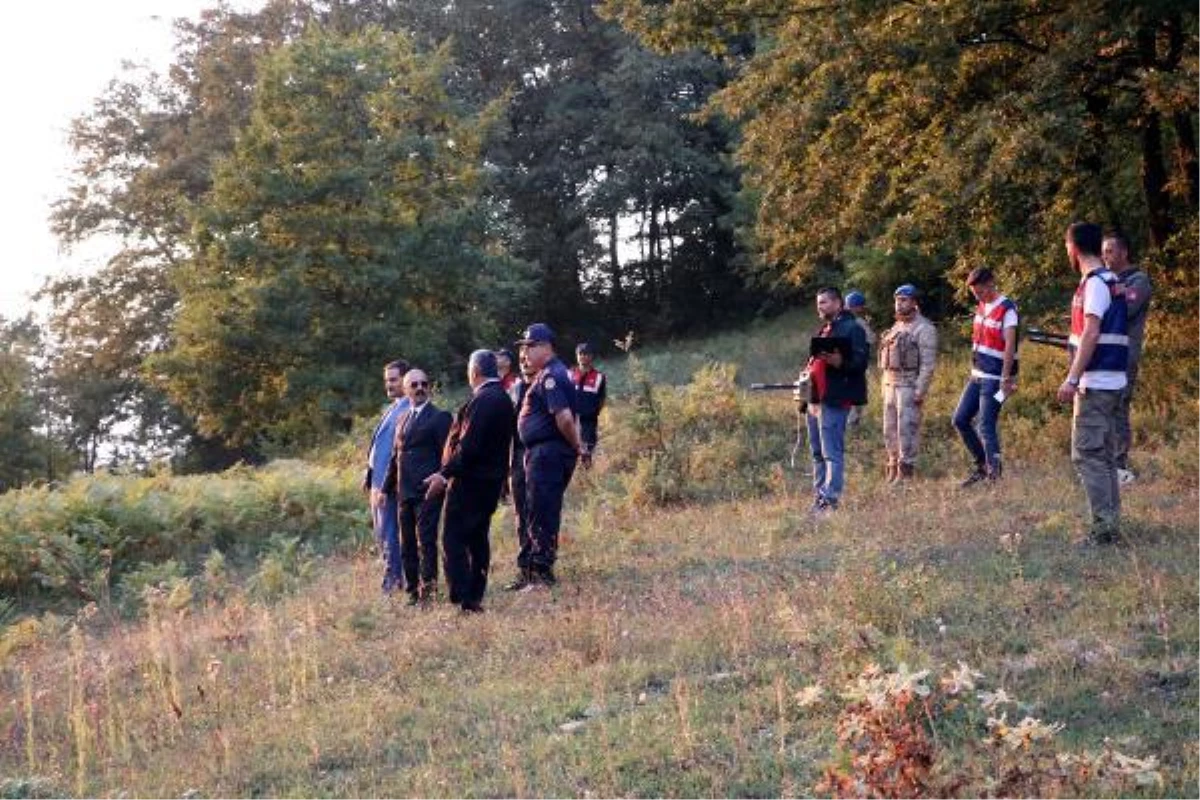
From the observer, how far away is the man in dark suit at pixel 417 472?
9.59 m

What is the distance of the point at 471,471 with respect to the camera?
29.4 feet

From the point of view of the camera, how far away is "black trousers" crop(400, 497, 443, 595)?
951cm

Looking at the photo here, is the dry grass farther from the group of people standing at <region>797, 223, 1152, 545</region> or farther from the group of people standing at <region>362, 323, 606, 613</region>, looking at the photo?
the group of people standing at <region>797, 223, 1152, 545</region>

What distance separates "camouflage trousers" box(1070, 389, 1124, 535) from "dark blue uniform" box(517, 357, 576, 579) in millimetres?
3575

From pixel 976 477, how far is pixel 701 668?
6.17 m

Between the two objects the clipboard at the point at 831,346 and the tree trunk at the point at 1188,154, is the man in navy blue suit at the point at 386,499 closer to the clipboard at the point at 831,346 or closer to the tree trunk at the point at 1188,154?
the clipboard at the point at 831,346

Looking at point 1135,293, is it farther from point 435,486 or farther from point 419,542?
point 419,542

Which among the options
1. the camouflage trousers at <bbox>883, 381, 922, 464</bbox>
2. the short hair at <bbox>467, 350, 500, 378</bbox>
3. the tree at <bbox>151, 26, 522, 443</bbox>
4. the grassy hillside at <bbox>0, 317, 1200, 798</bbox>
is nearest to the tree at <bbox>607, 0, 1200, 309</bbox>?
the camouflage trousers at <bbox>883, 381, 922, 464</bbox>

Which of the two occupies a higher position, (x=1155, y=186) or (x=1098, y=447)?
(x=1155, y=186)

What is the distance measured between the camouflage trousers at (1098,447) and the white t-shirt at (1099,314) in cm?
4

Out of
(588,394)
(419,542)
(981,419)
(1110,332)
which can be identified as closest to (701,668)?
(1110,332)

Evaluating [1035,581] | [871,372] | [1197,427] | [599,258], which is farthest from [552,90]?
[1035,581]

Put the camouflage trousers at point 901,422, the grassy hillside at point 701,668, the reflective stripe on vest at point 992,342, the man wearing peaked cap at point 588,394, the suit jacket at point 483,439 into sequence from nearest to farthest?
1. the grassy hillside at point 701,668
2. the suit jacket at point 483,439
3. the reflective stripe on vest at point 992,342
4. the camouflage trousers at point 901,422
5. the man wearing peaked cap at point 588,394

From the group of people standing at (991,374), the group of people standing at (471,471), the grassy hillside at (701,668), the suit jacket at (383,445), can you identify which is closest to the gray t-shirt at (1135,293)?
the group of people standing at (991,374)
